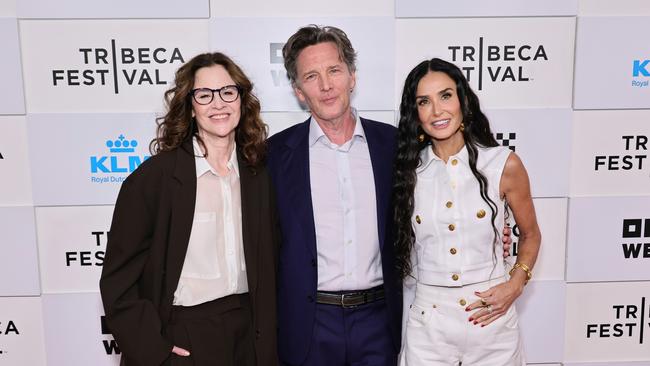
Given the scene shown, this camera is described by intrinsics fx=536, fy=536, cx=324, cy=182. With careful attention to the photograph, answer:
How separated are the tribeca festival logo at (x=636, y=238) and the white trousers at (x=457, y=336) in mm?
1400

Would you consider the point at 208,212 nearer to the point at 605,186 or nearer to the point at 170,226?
the point at 170,226

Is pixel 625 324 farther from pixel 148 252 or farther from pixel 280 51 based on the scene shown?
pixel 148 252

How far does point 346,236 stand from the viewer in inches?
82.0

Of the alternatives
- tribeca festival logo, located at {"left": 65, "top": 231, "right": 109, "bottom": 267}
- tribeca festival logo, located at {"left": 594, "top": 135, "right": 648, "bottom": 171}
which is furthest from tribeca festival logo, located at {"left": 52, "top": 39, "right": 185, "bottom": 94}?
tribeca festival logo, located at {"left": 594, "top": 135, "right": 648, "bottom": 171}

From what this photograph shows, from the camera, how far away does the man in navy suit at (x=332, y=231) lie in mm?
2066

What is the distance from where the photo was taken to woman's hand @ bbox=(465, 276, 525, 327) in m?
1.87

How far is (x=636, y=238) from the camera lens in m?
2.94

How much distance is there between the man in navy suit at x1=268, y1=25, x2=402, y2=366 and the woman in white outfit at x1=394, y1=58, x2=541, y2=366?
0.50ft

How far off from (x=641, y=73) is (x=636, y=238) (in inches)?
35.0

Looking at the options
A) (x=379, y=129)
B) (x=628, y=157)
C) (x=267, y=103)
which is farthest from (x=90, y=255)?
(x=628, y=157)

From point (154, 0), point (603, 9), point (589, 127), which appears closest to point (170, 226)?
point (154, 0)

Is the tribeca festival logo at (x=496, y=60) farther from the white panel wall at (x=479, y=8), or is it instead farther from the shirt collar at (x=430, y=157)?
the shirt collar at (x=430, y=157)

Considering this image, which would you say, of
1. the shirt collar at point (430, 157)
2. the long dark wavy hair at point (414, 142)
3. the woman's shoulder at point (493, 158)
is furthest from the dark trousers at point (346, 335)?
the woman's shoulder at point (493, 158)

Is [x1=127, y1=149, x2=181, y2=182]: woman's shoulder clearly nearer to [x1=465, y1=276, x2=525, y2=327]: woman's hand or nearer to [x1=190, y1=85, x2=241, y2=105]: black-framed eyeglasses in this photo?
[x1=190, y1=85, x2=241, y2=105]: black-framed eyeglasses
